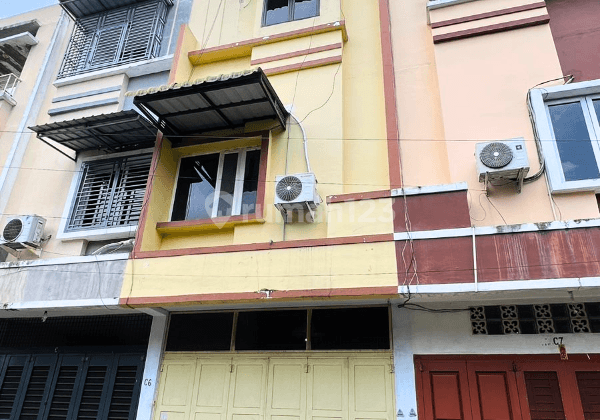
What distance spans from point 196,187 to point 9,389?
493 cm

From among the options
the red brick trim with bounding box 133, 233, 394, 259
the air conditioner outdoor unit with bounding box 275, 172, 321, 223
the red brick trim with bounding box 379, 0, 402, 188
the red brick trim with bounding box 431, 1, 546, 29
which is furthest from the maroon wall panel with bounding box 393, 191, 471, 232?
the red brick trim with bounding box 431, 1, 546, 29

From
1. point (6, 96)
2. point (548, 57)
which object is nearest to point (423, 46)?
point (548, 57)

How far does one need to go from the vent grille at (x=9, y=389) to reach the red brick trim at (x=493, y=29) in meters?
9.38

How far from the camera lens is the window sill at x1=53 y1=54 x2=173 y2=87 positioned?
9.32 metres

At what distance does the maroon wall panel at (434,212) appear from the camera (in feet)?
17.1

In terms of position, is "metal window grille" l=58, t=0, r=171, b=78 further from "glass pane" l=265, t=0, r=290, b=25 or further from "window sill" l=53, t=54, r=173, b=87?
"glass pane" l=265, t=0, r=290, b=25

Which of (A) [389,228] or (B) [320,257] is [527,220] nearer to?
(A) [389,228]

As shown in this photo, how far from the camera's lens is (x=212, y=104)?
7.05 m

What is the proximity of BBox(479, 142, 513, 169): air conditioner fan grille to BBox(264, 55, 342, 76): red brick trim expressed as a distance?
10.4ft

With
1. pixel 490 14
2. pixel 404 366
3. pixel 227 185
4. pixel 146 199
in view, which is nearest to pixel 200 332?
pixel 146 199

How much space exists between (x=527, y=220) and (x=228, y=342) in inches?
182

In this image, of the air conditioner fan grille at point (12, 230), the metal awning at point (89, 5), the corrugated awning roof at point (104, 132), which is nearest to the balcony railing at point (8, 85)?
the metal awning at point (89, 5)

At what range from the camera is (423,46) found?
7414 millimetres

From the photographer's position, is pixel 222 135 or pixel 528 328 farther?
pixel 222 135
